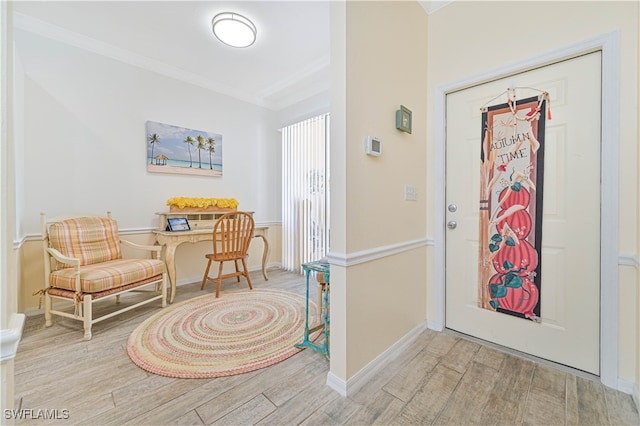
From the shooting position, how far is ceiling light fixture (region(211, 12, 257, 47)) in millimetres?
2301

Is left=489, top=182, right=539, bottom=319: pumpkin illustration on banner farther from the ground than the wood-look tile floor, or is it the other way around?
left=489, top=182, right=539, bottom=319: pumpkin illustration on banner

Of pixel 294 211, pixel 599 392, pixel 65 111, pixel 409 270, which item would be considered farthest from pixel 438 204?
pixel 65 111

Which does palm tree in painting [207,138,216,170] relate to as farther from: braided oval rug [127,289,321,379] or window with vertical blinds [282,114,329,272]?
braided oval rug [127,289,321,379]

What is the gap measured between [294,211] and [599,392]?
3310mm

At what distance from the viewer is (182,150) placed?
3260mm

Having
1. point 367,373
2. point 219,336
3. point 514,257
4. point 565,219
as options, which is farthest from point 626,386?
point 219,336

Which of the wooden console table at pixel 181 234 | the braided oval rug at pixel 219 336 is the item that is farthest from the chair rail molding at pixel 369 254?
the wooden console table at pixel 181 234

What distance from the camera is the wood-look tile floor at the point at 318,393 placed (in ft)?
4.01

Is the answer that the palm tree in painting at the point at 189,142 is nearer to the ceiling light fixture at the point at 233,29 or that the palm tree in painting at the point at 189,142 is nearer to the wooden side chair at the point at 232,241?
the wooden side chair at the point at 232,241

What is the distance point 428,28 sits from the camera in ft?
6.99

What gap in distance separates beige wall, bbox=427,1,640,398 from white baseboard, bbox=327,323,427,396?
483mm

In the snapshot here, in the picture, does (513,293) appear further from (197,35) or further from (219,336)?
(197,35)

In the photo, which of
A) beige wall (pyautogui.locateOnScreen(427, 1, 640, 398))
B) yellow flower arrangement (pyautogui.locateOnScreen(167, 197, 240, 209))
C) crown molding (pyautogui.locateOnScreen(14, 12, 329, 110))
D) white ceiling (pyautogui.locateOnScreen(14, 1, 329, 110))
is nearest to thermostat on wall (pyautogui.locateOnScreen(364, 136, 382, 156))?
beige wall (pyautogui.locateOnScreen(427, 1, 640, 398))

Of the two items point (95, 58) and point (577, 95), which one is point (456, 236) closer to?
point (577, 95)
